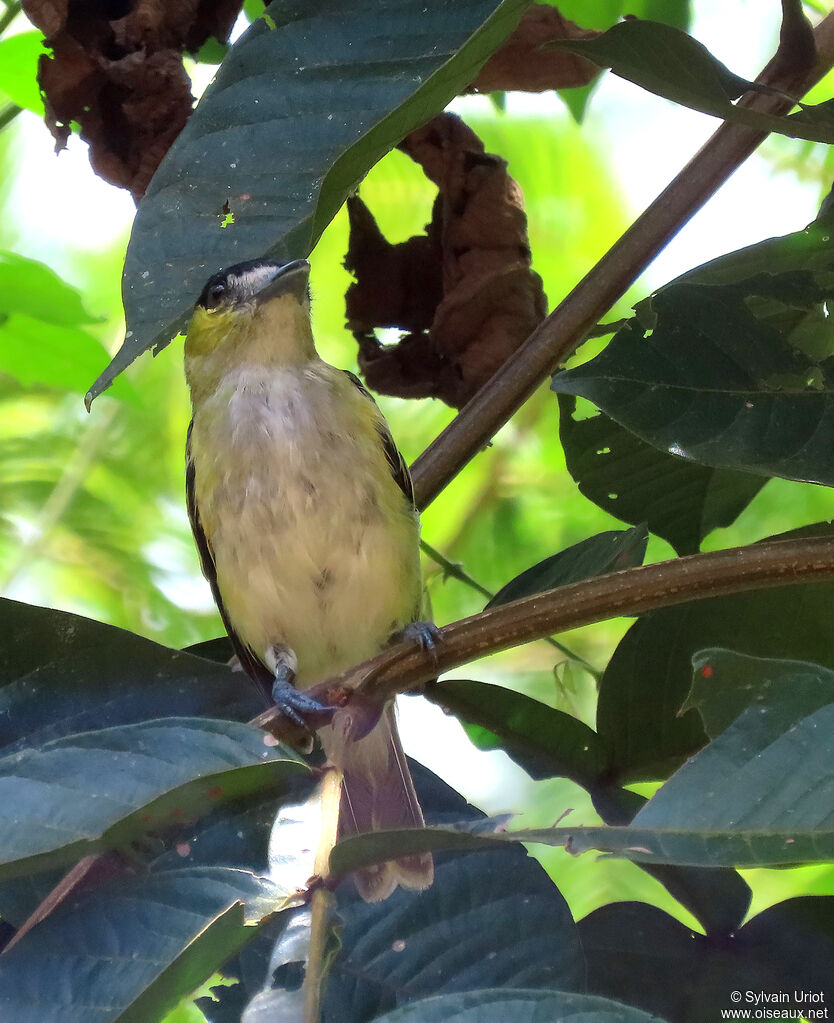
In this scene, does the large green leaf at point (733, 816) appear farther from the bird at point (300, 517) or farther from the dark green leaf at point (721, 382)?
the bird at point (300, 517)

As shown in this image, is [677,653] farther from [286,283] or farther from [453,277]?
[286,283]

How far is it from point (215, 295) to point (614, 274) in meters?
1.09

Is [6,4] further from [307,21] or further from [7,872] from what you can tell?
[7,872]

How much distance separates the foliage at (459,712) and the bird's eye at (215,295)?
533mm

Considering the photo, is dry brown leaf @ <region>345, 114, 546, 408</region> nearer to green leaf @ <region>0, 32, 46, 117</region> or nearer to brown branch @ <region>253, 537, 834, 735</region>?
green leaf @ <region>0, 32, 46, 117</region>

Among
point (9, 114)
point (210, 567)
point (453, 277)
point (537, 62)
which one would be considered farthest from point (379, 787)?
point (9, 114)

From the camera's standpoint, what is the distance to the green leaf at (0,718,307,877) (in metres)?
0.97

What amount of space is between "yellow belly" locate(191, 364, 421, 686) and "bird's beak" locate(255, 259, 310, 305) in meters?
0.19

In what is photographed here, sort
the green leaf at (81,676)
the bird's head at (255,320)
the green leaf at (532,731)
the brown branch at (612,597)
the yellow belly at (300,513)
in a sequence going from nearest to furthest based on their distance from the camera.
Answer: the brown branch at (612,597) → the green leaf at (81,676) → the green leaf at (532,731) → the yellow belly at (300,513) → the bird's head at (255,320)

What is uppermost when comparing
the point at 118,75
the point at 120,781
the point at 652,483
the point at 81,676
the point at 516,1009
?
the point at 118,75

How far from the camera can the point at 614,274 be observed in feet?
5.90

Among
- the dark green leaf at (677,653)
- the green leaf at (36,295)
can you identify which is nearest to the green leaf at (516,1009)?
the dark green leaf at (677,653)

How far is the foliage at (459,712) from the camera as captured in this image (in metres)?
0.98

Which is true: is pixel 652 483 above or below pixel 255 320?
below
